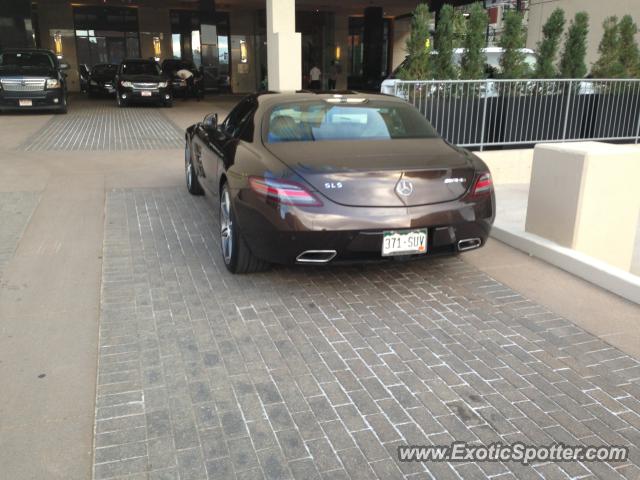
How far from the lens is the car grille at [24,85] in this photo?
648 inches

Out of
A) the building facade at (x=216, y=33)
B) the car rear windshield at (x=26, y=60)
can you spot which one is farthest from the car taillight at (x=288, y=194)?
the building facade at (x=216, y=33)

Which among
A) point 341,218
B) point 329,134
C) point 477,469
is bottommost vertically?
point 477,469

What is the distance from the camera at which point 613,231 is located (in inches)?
219

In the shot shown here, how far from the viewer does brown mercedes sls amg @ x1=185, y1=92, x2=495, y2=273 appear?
4.19 metres

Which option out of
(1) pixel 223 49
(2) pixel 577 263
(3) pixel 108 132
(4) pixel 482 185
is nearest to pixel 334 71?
(1) pixel 223 49

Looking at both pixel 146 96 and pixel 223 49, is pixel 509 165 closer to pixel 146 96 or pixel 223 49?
pixel 146 96

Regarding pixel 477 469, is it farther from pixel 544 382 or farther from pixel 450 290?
pixel 450 290

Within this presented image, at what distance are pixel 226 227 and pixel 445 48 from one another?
237 inches

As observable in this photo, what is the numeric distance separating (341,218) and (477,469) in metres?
1.97

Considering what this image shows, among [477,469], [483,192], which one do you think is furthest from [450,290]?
[477,469]

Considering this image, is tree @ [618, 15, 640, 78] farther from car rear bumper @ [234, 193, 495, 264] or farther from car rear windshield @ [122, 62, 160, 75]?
car rear windshield @ [122, 62, 160, 75]

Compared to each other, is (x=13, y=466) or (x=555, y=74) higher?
(x=555, y=74)

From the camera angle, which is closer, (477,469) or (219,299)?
(477,469)

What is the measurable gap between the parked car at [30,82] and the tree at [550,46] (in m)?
13.4
